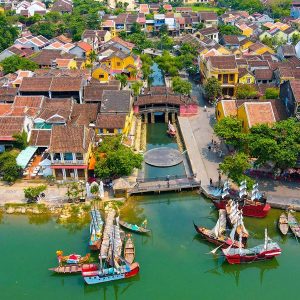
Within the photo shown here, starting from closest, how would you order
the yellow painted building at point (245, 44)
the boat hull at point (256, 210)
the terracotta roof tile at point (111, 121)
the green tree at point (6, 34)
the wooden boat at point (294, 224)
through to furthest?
1. the wooden boat at point (294, 224)
2. the boat hull at point (256, 210)
3. the terracotta roof tile at point (111, 121)
4. the yellow painted building at point (245, 44)
5. the green tree at point (6, 34)

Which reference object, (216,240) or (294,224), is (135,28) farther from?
(216,240)

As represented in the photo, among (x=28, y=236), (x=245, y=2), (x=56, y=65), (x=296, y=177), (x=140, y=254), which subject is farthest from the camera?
(x=245, y=2)

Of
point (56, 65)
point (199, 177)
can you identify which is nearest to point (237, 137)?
point (199, 177)

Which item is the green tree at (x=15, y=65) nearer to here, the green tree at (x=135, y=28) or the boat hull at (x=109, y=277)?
the green tree at (x=135, y=28)

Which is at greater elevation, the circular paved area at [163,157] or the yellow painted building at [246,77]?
the yellow painted building at [246,77]

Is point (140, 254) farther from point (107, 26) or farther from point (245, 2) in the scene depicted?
point (245, 2)

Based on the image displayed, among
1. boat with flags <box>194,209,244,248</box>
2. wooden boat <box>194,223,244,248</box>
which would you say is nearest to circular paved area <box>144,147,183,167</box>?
boat with flags <box>194,209,244,248</box>

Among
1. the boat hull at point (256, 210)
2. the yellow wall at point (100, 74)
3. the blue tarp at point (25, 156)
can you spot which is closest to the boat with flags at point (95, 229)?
the blue tarp at point (25, 156)
